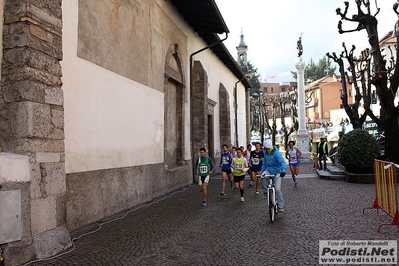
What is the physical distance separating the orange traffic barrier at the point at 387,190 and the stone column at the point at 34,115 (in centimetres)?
535

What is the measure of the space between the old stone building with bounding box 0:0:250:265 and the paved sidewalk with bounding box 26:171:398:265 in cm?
61

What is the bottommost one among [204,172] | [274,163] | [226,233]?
[226,233]

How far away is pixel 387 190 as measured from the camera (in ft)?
22.4

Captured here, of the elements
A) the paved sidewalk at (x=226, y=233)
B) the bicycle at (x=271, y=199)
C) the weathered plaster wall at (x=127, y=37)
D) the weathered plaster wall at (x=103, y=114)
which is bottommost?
the paved sidewalk at (x=226, y=233)

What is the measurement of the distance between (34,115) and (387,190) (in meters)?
6.35

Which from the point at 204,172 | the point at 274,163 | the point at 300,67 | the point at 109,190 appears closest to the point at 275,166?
the point at 274,163

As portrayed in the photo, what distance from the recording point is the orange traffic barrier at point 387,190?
6.27 meters

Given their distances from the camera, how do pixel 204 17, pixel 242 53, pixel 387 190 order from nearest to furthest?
pixel 387 190 → pixel 204 17 → pixel 242 53

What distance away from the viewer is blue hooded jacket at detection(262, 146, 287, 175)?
7.58 metres

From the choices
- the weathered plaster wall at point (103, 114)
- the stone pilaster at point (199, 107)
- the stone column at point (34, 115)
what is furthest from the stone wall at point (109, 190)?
the stone pilaster at point (199, 107)

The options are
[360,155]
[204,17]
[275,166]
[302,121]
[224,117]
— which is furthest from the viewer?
[302,121]

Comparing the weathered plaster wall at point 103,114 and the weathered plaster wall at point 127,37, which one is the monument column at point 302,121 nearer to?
the weathered plaster wall at point 127,37

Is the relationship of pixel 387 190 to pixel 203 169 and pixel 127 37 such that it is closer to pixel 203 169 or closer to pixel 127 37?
pixel 203 169

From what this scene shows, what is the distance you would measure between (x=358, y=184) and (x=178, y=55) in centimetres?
814
